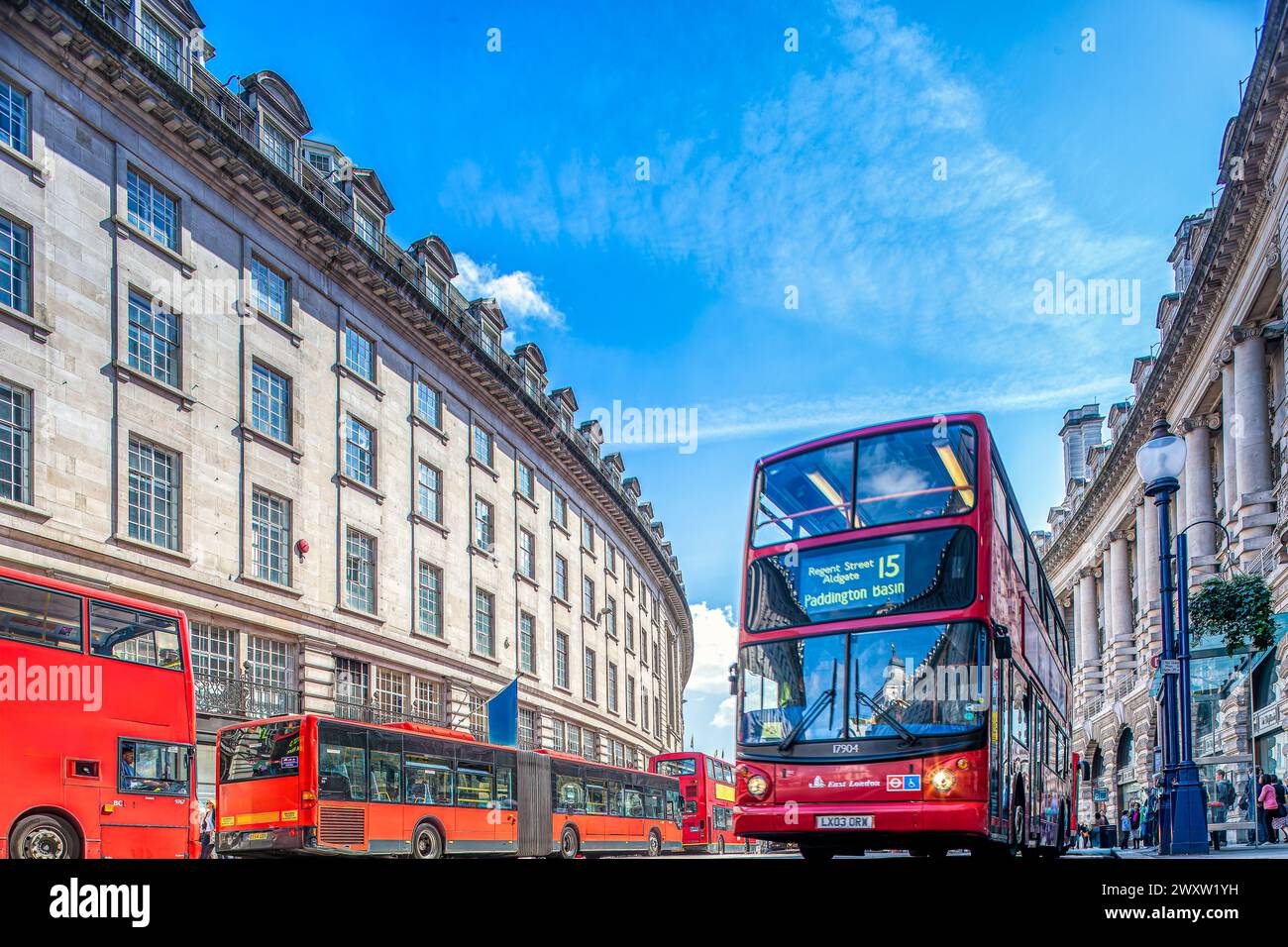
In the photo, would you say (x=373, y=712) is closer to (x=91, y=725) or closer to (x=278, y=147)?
(x=278, y=147)

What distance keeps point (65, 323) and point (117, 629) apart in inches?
436

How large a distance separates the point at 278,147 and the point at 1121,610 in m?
47.2

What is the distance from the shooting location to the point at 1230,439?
3916 cm

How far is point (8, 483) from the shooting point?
22.9 metres

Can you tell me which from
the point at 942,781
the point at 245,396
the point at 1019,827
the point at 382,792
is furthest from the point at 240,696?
the point at 942,781

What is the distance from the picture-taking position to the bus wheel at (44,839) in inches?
567

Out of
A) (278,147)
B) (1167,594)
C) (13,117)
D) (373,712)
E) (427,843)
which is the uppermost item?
(278,147)

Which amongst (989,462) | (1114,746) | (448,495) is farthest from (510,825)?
(1114,746)

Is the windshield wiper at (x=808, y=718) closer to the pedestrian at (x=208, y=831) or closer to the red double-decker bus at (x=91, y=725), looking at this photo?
the red double-decker bus at (x=91, y=725)

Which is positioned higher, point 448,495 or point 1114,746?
point 448,495

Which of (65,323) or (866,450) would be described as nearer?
(866,450)

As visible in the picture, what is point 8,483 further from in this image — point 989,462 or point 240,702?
point 989,462

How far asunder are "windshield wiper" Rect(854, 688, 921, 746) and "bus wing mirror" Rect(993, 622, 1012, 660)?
1.46m

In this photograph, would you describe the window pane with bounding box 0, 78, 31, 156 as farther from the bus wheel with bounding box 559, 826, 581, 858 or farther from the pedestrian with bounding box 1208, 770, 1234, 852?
the pedestrian with bounding box 1208, 770, 1234, 852
